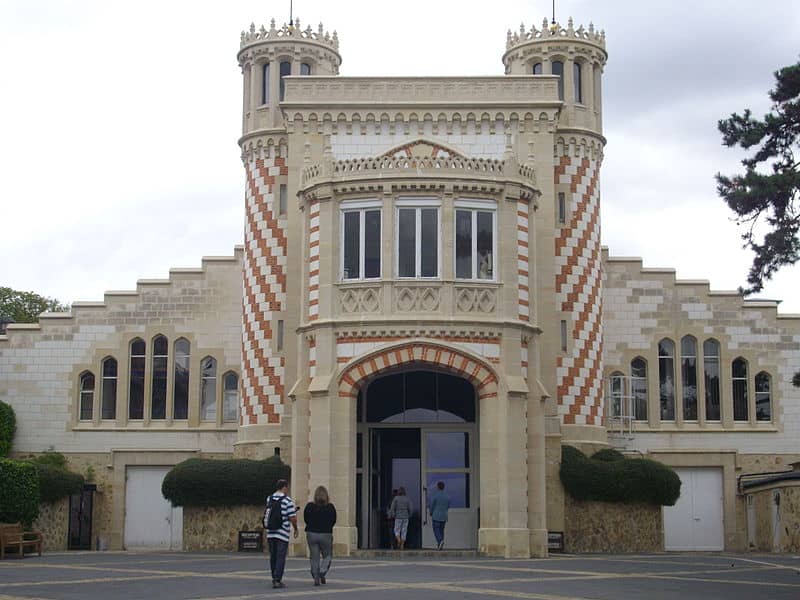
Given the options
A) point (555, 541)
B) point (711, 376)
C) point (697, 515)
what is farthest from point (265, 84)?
point (697, 515)

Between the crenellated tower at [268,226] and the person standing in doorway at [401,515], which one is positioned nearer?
the person standing in doorway at [401,515]

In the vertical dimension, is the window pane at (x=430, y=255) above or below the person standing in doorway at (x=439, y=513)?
above

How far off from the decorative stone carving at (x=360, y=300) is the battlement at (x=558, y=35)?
13179 mm

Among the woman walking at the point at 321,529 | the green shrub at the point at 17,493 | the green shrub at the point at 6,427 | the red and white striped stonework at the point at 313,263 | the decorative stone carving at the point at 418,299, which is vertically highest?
the red and white striped stonework at the point at 313,263

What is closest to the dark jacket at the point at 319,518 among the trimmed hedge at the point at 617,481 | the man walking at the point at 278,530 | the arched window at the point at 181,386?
the man walking at the point at 278,530

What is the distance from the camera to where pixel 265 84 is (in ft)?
145

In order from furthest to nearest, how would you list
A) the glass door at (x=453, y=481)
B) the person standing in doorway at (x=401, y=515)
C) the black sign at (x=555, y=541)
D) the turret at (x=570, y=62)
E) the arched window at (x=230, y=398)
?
the arched window at (x=230, y=398)
the turret at (x=570, y=62)
the black sign at (x=555, y=541)
the glass door at (x=453, y=481)
the person standing in doorway at (x=401, y=515)

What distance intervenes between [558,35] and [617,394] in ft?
39.3

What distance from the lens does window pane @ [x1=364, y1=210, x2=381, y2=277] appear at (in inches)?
1372

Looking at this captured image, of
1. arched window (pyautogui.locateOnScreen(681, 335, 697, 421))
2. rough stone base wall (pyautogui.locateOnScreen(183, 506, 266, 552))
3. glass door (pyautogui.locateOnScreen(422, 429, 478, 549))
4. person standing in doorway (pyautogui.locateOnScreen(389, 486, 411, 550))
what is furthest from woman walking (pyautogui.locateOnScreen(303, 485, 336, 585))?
arched window (pyautogui.locateOnScreen(681, 335, 697, 421))

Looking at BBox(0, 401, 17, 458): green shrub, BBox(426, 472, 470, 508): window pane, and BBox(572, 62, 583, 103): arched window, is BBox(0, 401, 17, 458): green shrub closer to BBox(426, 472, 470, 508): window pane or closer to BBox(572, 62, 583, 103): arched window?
BBox(426, 472, 470, 508): window pane

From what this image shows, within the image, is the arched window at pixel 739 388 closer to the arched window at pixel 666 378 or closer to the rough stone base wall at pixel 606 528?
the arched window at pixel 666 378

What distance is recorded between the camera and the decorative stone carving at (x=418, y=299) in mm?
34406

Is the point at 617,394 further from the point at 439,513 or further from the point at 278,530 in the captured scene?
the point at 278,530
